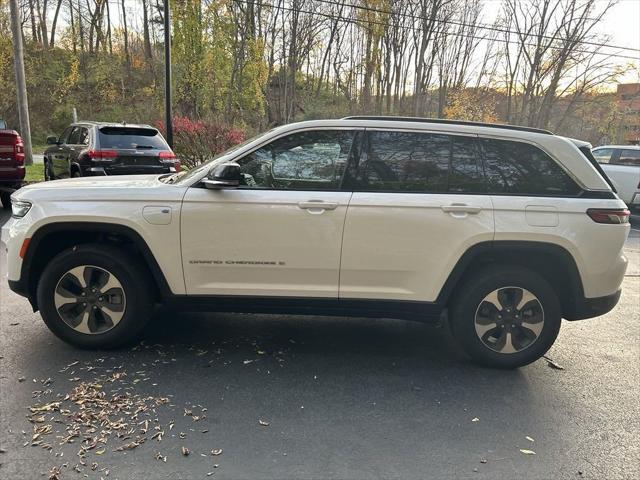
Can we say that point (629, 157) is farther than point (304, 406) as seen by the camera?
Yes

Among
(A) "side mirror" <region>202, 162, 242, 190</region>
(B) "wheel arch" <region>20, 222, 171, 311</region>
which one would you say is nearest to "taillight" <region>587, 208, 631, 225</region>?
(A) "side mirror" <region>202, 162, 242, 190</region>

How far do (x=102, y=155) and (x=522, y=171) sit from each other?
7899mm

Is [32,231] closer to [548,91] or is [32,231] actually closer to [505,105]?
[548,91]

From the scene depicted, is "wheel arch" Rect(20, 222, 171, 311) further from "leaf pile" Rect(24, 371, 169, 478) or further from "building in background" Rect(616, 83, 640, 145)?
"building in background" Rect(616, 83, 640, 145)

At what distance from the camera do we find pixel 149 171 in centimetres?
949

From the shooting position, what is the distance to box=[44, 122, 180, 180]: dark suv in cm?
908

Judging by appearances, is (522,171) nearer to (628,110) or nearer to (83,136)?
(83,136)

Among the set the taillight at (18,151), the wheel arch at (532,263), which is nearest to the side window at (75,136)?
the taillight at (18,151)

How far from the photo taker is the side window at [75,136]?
1011 cm

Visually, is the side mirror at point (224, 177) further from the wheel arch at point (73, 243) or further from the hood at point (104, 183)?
the wheel arch at point (73, 243)

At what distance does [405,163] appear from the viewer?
11.8ft

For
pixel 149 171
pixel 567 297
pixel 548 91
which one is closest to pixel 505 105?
pixel 548 91

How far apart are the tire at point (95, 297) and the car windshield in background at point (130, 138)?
246 inches

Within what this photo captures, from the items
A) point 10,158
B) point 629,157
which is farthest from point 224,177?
point 629,157
